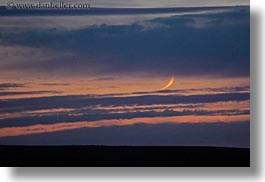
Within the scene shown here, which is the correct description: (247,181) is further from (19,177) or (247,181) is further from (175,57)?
(19,177)

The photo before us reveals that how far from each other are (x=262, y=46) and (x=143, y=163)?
3.66ft

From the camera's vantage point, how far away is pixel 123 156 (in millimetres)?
3307

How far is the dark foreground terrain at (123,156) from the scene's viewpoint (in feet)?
10.8

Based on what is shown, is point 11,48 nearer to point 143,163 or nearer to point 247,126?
point 143,163

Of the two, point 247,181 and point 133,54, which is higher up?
point 133,54

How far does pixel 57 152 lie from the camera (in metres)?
3.31

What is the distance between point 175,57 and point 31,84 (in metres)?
0.98

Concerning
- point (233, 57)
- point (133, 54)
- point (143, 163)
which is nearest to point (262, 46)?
point (233, 57)

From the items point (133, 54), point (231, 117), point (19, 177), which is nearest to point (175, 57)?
point (133, 54)

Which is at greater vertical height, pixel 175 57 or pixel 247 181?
pixel 175 57

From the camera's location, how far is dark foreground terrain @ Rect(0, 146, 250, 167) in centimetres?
329

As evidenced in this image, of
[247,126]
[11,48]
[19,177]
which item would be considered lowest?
[19,177]

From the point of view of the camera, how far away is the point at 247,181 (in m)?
3.38

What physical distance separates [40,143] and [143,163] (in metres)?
0.70
